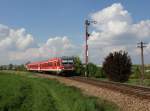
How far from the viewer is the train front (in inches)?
2112

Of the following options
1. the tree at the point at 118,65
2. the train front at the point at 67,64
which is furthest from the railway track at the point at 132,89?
the train front at the point at 67,64

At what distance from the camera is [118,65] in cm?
→ 4212

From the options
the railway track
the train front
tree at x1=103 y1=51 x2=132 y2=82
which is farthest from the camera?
the train front

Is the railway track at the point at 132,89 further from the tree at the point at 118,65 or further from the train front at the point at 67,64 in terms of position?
the train front at the point at 67,64

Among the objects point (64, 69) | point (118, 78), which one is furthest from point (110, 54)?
point (64, 69)

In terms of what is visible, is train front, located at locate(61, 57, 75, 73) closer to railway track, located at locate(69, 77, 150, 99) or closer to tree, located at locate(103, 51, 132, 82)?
A: tree, located at locate(103, 51, 132, 82)

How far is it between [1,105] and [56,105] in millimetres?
3213

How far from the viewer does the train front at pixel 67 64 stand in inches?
2112

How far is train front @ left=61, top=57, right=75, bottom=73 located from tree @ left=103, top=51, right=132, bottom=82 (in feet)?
38.9

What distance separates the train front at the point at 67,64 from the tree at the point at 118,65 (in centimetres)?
1185

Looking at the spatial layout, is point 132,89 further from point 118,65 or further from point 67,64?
point 67,64

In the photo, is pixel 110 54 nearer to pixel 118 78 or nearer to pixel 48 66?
pixel 118 78

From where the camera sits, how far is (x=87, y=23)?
A: 61.3 meters

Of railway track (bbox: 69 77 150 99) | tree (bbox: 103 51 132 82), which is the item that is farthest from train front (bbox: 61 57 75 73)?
railway track (bbox: 69 77 150 99)
